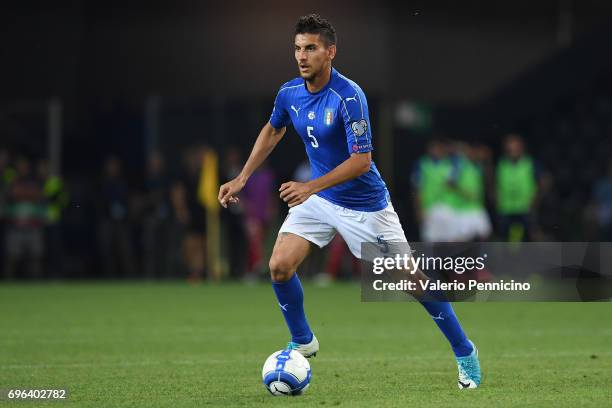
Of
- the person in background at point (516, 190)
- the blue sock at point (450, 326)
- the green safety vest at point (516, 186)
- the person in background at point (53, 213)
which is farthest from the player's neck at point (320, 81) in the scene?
the person in background at point (53, 213)

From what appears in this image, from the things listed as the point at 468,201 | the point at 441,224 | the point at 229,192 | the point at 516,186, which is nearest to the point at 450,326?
the point at 229,192

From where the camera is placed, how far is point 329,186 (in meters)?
7.43

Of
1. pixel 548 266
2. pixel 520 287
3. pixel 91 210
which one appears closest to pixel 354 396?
pixel 520 287

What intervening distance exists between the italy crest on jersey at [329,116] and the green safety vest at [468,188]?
10.5 metres

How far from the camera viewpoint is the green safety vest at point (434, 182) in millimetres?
18266

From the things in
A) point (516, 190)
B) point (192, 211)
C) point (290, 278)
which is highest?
point (290, 278)

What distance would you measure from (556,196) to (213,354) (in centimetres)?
1457

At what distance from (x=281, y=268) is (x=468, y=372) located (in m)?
1.30

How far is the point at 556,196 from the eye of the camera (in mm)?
→ 23203

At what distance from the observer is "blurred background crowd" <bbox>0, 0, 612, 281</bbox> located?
1959 cm

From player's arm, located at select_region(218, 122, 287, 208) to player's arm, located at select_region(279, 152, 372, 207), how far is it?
56cm

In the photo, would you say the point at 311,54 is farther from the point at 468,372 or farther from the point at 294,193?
the point at 468,372

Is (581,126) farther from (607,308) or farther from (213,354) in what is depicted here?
(213,354)

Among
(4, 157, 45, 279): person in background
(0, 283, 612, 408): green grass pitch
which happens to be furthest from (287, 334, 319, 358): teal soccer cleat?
(4, 157, 45, 279): person in background
